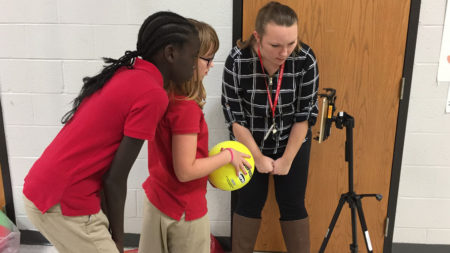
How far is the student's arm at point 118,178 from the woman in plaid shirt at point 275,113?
0.77m

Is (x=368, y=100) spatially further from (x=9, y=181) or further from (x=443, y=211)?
(x=9, y=181)

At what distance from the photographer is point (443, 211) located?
2.27 meters

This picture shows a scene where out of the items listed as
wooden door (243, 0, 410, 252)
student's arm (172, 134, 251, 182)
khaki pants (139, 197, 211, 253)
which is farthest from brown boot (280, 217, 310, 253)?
student's arm (172, 134, 251, 182)

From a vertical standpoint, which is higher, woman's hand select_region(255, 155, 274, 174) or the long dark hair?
the long dark hair

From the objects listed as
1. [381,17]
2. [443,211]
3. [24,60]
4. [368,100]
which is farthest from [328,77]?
[24,60]

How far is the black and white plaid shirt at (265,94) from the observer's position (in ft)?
5.90

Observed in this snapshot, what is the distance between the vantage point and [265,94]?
1.82 meters

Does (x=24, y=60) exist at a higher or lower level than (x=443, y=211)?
higher

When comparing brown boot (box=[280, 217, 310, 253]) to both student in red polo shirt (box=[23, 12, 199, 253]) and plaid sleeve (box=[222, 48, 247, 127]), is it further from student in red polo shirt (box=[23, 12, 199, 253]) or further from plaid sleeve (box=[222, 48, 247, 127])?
student in red polo shirt (box=[23, 12, 199, 253])

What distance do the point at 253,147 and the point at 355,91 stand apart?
69 centimetres

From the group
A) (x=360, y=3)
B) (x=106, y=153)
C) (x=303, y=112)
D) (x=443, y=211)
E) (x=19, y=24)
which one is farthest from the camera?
(x=443, y=211)

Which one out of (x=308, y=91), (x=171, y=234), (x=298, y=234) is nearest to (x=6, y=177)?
(x=171, y=234)

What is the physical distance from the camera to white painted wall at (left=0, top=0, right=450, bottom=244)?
A: 206 centimetres

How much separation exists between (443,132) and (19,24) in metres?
2.41
